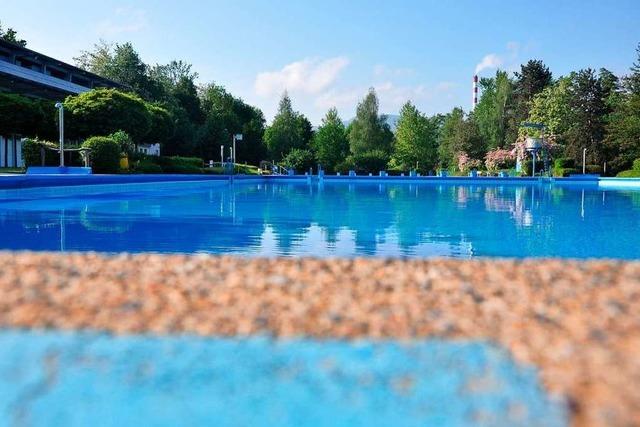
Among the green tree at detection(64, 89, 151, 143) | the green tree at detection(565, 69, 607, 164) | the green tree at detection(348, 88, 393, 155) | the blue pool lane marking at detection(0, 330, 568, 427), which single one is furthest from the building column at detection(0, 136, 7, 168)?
the green tree at detection(565, 69, 607, 164)

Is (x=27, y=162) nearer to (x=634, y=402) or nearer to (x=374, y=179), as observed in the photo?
(x=374, y=179)

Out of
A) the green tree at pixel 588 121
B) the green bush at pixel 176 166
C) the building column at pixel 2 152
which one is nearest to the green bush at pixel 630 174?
the green tree at pixel 588 121

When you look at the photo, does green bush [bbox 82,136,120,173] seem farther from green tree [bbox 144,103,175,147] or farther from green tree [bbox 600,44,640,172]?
green tree [bbox 600,44,640,172]

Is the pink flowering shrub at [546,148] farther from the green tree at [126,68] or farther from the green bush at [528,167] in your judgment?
the green tree at [126,68]

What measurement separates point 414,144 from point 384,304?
155 ft

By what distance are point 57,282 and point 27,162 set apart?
76.3 ft

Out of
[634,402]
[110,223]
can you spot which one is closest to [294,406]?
[634,402]

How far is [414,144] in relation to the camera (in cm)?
4969

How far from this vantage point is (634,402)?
217cm

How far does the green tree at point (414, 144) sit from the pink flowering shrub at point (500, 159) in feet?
17.6

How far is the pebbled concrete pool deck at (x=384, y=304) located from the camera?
256cm

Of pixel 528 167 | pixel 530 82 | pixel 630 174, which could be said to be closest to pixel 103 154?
pixel 528 167

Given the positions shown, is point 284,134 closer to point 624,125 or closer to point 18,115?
point 624,125

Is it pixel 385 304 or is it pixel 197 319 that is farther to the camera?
pixel 385 304
